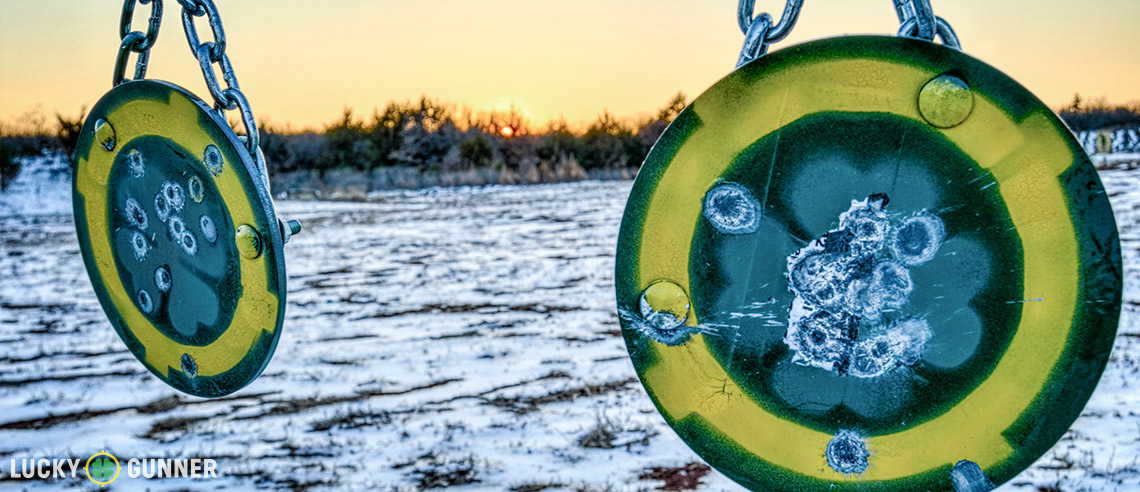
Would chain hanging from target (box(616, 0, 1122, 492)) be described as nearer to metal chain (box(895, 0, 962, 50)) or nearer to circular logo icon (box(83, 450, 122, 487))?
metal chain (box(895, 0, 962, 50))

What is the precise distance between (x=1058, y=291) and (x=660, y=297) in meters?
0.53

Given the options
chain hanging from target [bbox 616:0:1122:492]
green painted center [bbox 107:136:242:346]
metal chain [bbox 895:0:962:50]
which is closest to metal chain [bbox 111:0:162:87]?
green painted center [bbox 107:136:242:346]

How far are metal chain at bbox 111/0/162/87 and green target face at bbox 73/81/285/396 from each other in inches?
2.9

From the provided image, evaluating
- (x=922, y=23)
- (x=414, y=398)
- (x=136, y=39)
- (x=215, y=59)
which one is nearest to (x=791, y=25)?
(x=922, y=23)

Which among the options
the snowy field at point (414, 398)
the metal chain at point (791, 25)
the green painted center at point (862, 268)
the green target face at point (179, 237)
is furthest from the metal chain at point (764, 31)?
the snowy field at point (414, 398)

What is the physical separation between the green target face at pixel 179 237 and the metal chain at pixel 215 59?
2.3 inches

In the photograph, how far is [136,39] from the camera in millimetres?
1836

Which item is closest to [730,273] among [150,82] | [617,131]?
[150,82]

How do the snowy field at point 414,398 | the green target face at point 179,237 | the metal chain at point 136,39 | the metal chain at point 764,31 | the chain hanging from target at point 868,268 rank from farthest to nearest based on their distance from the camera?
the snowy field at point 414,398, the metal chain at point 136,39, the green target face at point 179,237, the metal chain at point 764,31, the chain hanging from target at point 868,268

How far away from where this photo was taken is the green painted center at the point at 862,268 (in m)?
1.10

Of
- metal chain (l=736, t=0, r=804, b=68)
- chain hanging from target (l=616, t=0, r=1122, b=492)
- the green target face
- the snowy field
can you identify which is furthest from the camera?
the snowy field

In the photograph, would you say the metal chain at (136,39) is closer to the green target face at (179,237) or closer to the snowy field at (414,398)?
the green target face at (179,237)

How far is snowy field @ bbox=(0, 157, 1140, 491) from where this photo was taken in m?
2.94

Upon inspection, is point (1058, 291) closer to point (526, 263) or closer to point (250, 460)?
point (250, 460)
